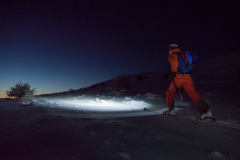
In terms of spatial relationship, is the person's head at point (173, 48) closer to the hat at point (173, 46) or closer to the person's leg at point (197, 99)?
the hat at point (173, 46)

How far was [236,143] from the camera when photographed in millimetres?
3037

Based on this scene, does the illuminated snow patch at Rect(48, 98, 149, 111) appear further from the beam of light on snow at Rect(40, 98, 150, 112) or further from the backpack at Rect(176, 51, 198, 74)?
the backpack at Rect(176, 51, 198, 74)

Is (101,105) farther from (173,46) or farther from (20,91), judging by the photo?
(20,91)

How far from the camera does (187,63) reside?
194 inches

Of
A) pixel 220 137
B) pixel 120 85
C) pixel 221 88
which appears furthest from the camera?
pixel 120 85

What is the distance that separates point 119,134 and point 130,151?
58cm

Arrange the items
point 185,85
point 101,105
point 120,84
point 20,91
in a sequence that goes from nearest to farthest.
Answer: point 185,85
point 101,105
point 20,91
point 120,84

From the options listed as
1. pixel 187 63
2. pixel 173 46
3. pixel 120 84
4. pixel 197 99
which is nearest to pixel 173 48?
pixel 173 46

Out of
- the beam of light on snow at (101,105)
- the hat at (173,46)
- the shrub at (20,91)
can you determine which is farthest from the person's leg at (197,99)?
the shrub at (20,91)

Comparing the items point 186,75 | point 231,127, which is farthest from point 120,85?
point 231,127

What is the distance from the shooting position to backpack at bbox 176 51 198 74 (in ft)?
16.2

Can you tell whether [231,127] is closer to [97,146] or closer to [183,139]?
[183,139]

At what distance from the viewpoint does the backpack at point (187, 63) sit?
4.93 meters

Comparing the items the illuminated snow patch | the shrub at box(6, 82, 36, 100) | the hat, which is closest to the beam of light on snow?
the illuminated snow patch
